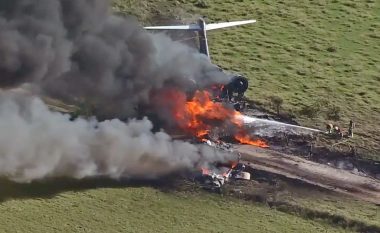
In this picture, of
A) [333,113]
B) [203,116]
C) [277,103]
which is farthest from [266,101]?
[203,116]

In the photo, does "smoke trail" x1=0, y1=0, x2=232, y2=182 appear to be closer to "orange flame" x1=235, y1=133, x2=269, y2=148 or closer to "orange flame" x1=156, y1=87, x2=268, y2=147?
"orange flame" x1=156, y1=87, x2=268, y2=147

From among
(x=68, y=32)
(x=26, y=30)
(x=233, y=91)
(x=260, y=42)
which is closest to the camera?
(x=26, y=30)

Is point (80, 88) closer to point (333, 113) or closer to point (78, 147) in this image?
point (78, 147)

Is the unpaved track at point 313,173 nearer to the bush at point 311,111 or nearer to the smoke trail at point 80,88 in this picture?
the smoke trail at point 80,88

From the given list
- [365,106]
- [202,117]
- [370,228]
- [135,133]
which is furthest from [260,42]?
[370,228]

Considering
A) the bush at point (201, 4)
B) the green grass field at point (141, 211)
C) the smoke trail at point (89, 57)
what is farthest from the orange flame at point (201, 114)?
the bush at point (201, 4)

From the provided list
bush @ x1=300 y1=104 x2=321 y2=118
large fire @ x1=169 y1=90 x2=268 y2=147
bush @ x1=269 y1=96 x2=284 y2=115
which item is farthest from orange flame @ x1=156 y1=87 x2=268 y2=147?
bush @ x1=300 y1=104 x2=321 y2=118

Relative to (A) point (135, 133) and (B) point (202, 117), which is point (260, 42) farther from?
(A) point (135, 133)
